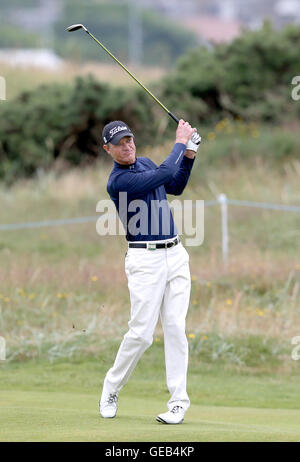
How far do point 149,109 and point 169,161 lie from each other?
1643cm

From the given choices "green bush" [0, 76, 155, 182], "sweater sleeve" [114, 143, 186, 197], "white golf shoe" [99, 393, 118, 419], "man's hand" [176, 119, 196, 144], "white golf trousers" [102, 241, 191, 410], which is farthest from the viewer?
A: "green bush" [0, 76, 155, 182]

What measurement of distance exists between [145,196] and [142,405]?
2381 millimetres

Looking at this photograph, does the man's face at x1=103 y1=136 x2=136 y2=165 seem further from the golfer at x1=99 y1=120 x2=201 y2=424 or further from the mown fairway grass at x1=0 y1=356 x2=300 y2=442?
the mown fairway grass at x1=0 y1=356 x2=300 y2=442

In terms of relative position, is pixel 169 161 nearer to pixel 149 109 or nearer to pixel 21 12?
pixel 149 109

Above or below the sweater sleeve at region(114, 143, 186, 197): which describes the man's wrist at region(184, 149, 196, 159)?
above

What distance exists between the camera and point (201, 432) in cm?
643

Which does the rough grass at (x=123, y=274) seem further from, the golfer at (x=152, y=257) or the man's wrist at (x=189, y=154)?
the man's wrist at (x=189, y=154)

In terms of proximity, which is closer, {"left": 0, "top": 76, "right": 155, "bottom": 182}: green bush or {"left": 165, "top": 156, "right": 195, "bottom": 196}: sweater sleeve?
{"left": 165, "top": 156, "right": 195, "bottom": 196}: sweater sleeve

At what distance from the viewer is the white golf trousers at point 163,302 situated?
716 centimetres

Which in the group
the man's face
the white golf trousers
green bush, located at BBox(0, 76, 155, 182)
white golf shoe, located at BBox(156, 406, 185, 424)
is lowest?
white golf shoe, located at BBox(156, 406, 185, 424)

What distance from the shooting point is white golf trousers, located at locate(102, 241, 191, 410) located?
7.16 m

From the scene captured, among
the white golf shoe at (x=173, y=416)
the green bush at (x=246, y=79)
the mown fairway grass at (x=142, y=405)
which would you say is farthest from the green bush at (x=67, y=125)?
the white golf shoe at (x=173, y=416)

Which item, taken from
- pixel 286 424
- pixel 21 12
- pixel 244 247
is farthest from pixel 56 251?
pixel 21 12

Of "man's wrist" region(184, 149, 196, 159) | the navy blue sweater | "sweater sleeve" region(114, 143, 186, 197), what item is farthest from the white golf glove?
"sweater sleeve" region(114, 143, 186, 197)
